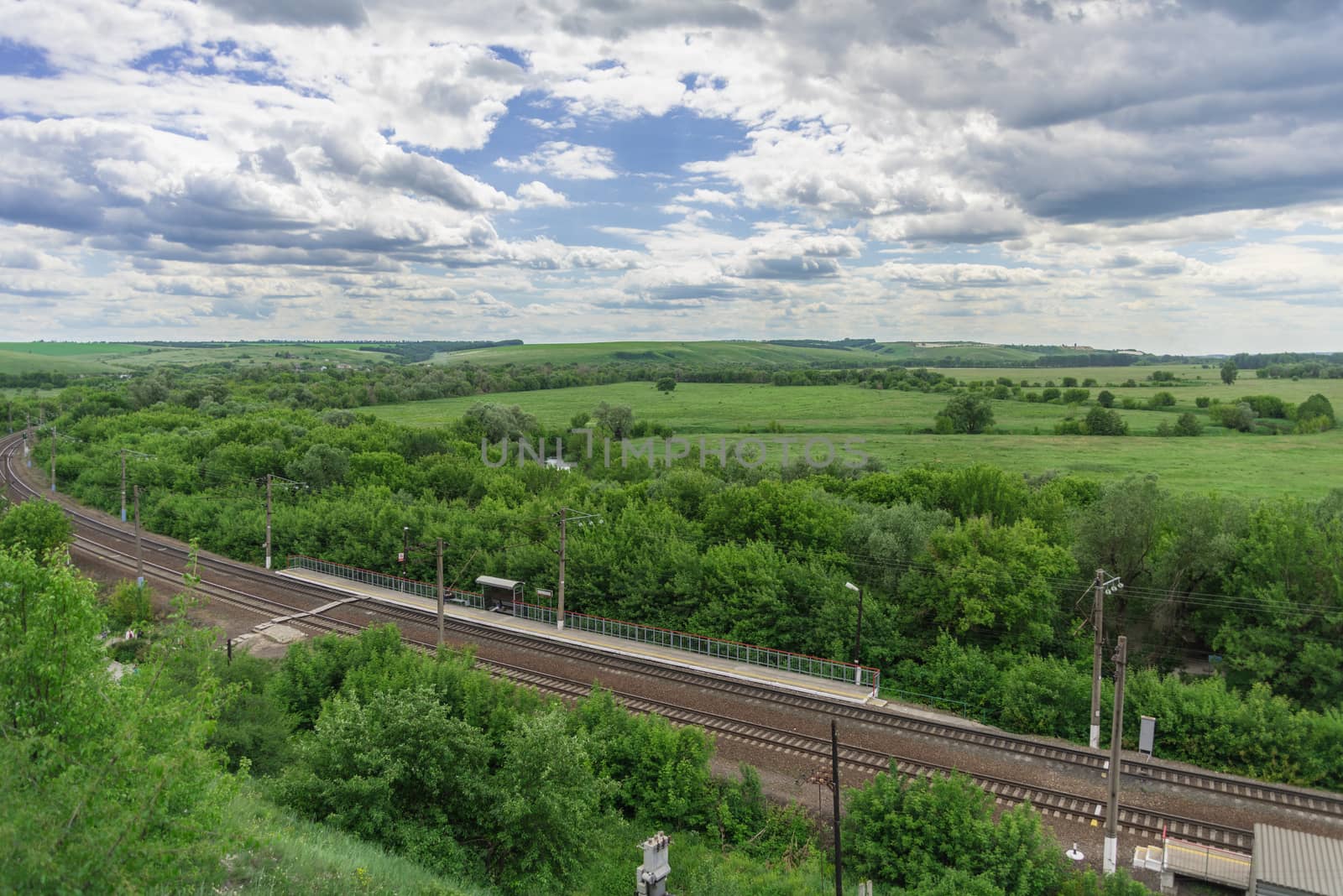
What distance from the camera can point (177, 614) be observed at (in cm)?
1162

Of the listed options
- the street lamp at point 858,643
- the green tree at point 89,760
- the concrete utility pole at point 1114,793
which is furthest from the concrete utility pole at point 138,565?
the concrete utility pole at point 1114,793

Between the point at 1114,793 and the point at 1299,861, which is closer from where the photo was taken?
the point at 1299,861

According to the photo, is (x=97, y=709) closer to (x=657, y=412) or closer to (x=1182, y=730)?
(x=1182, y=730)

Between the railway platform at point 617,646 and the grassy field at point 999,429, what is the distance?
3646cm

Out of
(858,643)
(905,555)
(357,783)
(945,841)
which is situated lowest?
(945,841)

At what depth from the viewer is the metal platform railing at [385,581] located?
49.5 meters

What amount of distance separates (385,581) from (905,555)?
32.3 metres

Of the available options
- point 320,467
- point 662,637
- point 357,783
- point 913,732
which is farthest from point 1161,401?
point 357,783

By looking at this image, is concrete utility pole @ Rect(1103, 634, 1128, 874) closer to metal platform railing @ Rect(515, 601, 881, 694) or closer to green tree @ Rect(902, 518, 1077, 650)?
metal platform railing @ Rect(515, 601, 881, 694)

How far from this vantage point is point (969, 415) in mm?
106250

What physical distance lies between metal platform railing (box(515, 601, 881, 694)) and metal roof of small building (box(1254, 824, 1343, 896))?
15.1 m

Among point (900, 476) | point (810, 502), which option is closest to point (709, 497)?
point (810, 502)

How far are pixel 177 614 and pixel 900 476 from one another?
171 ft

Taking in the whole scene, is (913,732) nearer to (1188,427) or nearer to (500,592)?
(500,592)
